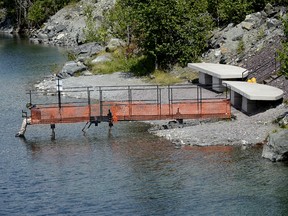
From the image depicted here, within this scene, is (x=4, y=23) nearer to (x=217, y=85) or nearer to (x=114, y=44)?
(x=114, y=44)

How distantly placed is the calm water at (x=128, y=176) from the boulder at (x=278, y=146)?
0.61 metres

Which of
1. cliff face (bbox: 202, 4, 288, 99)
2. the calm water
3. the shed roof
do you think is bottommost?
the calm water

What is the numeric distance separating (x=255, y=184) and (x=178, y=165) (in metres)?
5.53

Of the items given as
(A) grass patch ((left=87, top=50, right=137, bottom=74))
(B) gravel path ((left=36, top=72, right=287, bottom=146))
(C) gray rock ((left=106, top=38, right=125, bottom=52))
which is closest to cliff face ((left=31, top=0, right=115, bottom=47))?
(C) gray rock ((left=106, top=38, right=125, bottom=52))

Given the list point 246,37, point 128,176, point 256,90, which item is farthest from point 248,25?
point 128,176

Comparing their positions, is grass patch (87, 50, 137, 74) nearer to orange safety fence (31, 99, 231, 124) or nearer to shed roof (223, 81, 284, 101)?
shed roof (223, 81, 284, 101)

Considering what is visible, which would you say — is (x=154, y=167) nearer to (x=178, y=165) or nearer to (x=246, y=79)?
(x=178, y=165)

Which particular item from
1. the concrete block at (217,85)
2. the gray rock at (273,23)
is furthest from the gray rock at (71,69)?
the gray rock at (273,23)

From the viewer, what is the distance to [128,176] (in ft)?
137

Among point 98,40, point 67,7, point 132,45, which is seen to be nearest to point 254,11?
point 132,45

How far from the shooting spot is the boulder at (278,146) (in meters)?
42.7

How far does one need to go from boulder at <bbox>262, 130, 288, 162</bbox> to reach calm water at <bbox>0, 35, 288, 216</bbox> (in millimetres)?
610

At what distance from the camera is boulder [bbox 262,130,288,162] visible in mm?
42656

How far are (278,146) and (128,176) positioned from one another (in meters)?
9.20
